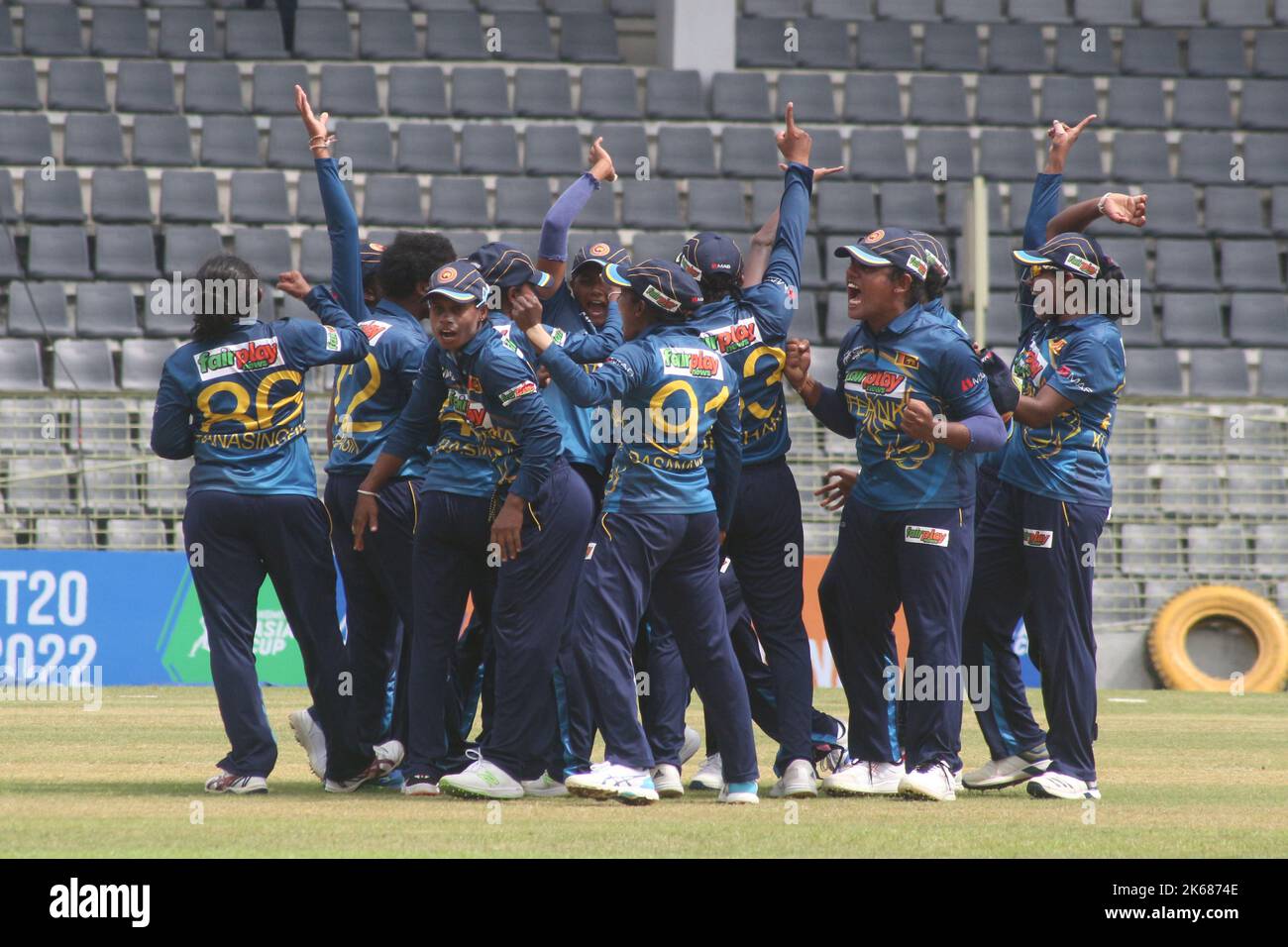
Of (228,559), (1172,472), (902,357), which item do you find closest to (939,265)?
(902,357)

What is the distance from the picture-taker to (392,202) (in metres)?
18.2

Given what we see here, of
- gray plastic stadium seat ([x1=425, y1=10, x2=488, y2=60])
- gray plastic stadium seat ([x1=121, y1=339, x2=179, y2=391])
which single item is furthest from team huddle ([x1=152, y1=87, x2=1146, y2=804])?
gray plastic stadium seat ([x1=425, y1=10, x2=488, y2=60])

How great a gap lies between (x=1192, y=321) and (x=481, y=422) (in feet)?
43.2

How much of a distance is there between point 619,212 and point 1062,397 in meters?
11.9

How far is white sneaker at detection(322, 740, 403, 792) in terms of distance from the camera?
283 inches

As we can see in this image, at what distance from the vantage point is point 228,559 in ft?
23.2

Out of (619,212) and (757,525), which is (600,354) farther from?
(619,212)

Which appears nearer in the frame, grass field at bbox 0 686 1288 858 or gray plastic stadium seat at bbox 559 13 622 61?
grass field at bbox 0 686 1288 858

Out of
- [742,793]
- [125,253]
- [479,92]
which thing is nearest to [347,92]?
[479,92]

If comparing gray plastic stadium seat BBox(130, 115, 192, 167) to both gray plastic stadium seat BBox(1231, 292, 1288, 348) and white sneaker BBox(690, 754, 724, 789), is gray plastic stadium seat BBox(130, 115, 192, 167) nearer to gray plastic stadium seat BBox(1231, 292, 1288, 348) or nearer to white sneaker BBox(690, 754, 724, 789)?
gray plastic stadium seat BBox(1231, 292, 1288, 348)

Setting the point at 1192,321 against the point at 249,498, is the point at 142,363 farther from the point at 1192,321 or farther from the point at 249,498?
Answer: the point at 1192,321

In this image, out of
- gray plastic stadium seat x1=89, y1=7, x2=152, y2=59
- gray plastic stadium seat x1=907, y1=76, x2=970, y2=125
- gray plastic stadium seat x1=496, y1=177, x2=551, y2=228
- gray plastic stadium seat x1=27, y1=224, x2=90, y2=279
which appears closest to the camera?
gray plastic stadium seat x1=27, y1=224, x2=90, y2=279

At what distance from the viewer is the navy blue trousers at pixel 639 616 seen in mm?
6695

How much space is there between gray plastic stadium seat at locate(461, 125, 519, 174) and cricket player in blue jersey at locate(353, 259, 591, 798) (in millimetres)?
12177
